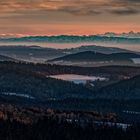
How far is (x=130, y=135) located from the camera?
388 feet

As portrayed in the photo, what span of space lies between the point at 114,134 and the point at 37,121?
14.8 m

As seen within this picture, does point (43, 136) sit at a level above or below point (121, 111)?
above

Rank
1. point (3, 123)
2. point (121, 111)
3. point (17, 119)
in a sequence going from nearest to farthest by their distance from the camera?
point (3, 123) → point (17, 119) → point (121, 111)

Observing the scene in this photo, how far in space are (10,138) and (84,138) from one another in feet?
34.2

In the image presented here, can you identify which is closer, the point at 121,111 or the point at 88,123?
the point at 88,123

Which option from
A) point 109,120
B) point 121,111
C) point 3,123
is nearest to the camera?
point 3,123

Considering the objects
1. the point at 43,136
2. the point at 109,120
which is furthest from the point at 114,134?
the point at 109,120

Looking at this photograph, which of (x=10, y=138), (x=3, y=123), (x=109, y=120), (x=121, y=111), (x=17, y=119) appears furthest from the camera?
(x=121, y=111)

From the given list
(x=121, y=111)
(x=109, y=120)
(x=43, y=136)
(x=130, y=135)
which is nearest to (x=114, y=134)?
(x=130, y=135)

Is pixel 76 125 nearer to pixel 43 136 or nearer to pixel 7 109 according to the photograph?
pixel 43 136

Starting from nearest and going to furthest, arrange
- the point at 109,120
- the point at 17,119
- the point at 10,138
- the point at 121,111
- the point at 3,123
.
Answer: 1. the point at 10,138
2. the point at 3,123
3. the point at 17,119
4. the point at 109,120
5. the point at 121,111

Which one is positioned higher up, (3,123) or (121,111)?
(3,123)

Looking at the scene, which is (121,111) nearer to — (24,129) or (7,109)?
(7,109)

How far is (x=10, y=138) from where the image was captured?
365 feet
